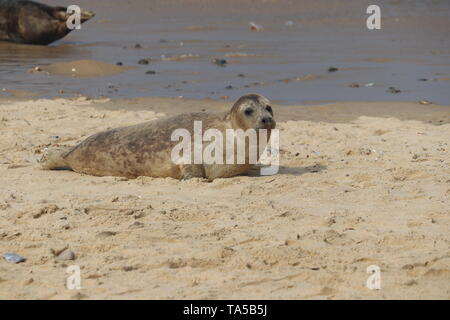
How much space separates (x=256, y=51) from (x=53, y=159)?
701cm

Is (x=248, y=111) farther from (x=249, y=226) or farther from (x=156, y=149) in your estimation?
(x=249, y=226)

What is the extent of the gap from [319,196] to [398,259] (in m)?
1.31

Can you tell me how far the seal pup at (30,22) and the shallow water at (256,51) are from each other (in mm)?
248

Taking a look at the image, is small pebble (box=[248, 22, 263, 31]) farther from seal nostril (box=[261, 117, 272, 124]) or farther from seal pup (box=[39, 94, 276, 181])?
seal nostril (box=[261, 117, 272, 124])

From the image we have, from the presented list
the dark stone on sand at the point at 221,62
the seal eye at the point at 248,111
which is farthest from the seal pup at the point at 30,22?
the seal eye at the point at 248,111

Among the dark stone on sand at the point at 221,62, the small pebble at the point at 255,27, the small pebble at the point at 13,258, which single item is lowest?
the small pebble at the point at 13,258

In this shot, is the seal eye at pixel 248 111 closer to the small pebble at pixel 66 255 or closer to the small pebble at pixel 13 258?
the small pebble at pixel 66 255

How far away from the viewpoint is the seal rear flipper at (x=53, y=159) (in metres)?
6.44

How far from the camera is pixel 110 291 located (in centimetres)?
373

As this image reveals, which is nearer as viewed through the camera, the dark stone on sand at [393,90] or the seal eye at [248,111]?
the seal eye at [248,111]

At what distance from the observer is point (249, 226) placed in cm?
466

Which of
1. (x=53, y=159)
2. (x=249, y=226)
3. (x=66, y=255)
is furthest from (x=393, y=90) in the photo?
(x=66, y=255)
